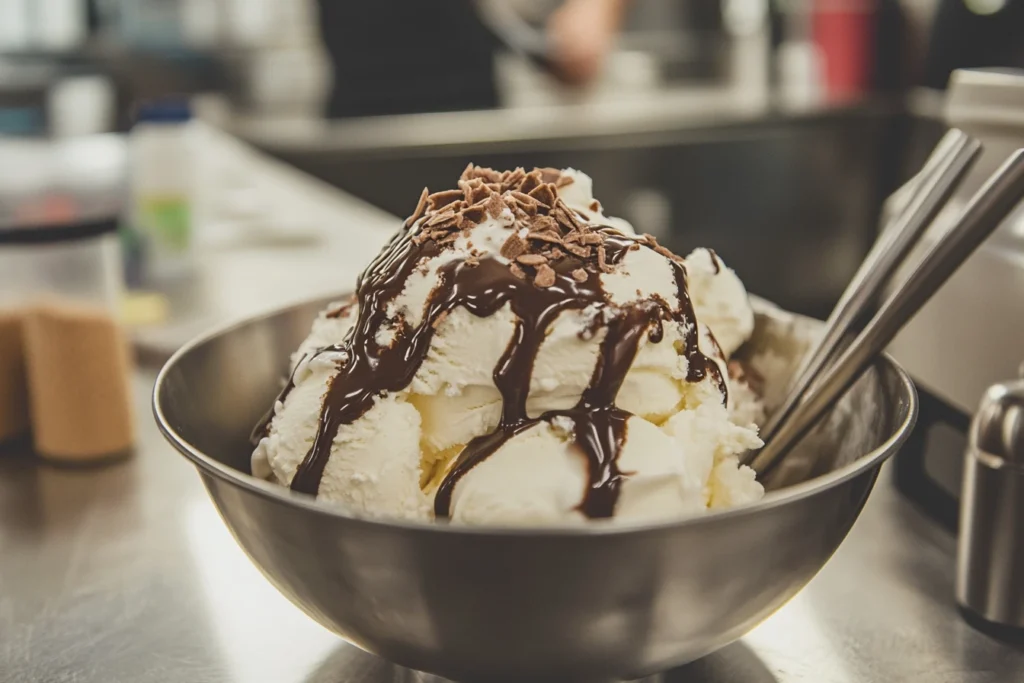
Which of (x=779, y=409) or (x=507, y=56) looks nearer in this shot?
(x=779, y=409)

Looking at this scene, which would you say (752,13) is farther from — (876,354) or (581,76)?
(876,354)

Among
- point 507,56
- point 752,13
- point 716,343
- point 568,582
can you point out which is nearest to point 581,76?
point 507,56

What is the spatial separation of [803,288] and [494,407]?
357 cm

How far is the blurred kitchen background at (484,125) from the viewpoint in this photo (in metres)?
2.37

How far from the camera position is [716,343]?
0.89 m

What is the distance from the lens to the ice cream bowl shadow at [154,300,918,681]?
0.59 m

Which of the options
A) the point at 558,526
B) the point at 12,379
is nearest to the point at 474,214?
the point at 558,526

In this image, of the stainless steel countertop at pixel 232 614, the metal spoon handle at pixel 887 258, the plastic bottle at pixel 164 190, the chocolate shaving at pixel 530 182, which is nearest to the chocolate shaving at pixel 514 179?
the chocolate shaving at pixel 530 182

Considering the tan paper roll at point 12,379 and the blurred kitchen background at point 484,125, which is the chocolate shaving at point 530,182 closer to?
the tan paper roll at point 12,379

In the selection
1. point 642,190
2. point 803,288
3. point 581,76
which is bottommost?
point 803,288

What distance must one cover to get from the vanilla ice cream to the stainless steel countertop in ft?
0.49

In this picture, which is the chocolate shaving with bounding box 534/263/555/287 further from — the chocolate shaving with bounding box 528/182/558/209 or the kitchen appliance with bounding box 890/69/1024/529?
the kitchen appliance with bounding box 890/69/1024/529

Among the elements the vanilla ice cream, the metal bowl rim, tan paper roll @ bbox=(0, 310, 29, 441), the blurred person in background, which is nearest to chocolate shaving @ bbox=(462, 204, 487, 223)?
the vanilla ice cream

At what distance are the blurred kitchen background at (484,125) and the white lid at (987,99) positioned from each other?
1302 mm
